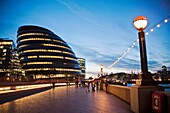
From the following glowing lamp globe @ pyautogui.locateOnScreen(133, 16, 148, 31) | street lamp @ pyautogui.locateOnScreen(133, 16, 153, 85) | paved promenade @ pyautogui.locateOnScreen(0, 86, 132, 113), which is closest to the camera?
street lamp @ pyautogui.locateOnScreen(133, 16, 153, 85)

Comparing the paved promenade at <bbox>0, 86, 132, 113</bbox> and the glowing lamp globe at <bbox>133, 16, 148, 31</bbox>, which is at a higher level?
the glowing lamp globe at <bbox>133, 16, 148, 31</bbox>

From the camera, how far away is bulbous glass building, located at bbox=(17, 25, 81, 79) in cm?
10706

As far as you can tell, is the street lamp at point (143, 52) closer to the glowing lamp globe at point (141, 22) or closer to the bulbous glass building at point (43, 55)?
the glowing lamp globe at point (141, 22)

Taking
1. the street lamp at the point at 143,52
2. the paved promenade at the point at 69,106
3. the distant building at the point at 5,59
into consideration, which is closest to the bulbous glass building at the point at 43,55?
the distant building at the point at 5,59

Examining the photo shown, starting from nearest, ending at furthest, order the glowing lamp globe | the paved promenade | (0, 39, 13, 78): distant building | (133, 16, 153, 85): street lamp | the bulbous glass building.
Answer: (133, 16, 153, 85): street lamp, the glowing lamp globe, the paved promenade, (0, 39, 13, 78): distant building, the bulbous glass building

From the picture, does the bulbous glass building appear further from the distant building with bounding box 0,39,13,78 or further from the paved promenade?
the paved promenade

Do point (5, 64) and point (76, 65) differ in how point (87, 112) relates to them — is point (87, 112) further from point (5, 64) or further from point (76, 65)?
point (76, 65)

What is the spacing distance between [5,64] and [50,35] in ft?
108

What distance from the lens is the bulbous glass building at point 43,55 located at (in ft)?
351

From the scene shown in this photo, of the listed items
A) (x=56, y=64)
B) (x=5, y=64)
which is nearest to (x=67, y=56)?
(x=56, y=64)

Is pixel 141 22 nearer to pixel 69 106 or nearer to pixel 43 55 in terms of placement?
pixel 69 106

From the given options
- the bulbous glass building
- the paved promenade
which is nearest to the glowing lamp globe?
the paved promenade

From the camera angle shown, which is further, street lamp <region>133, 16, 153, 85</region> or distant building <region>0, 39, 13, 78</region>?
distant building <region>0, 39, 13, 78</region>

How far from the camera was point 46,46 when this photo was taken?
10994 cm
